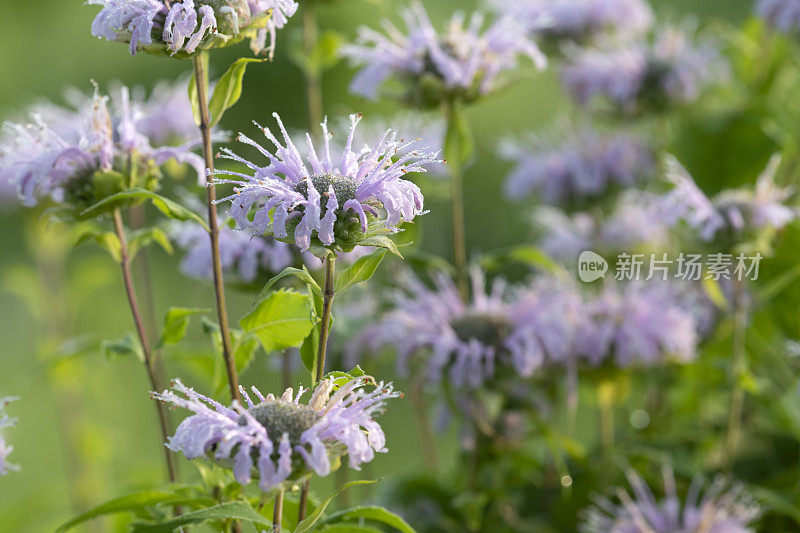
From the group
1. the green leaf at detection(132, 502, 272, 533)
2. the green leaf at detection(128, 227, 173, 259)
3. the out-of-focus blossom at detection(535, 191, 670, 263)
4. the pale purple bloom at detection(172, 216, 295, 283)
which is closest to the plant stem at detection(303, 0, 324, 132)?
the pale purple bloom at detection(172, 216, 295, 283)

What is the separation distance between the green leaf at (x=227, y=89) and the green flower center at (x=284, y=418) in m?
0.19

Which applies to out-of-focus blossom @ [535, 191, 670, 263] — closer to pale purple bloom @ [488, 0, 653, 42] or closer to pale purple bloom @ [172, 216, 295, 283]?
pale purple bloom @ [488, 0, 653, 42]

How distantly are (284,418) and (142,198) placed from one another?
201 mm

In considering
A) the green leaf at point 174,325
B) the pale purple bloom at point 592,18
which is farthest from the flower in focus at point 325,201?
the pale purple bloom at point 592,18

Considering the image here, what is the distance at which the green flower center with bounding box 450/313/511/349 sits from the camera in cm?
83

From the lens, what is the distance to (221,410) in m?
0.50

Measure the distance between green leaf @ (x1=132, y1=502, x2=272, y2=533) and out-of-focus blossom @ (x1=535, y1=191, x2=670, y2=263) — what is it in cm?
70

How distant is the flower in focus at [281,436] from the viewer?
454mm

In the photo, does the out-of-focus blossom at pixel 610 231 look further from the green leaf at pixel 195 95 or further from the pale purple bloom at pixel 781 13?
the green leaf at pixel 195 95

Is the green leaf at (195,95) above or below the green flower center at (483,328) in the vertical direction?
above

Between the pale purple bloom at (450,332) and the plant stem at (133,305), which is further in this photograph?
the pale purple bloom at (450,332)

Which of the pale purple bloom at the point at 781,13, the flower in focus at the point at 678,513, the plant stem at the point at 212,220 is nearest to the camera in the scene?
the plant stem at the point at 212,220

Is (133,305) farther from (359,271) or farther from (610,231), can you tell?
(610,231)

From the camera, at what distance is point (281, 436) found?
48 centimetres
